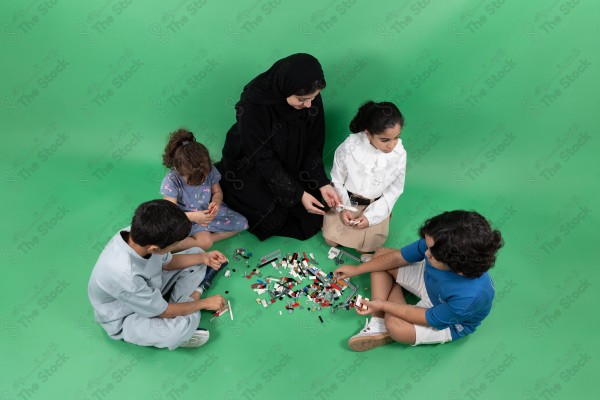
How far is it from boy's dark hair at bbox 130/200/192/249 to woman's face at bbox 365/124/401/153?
4.33 feet

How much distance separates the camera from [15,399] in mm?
2455

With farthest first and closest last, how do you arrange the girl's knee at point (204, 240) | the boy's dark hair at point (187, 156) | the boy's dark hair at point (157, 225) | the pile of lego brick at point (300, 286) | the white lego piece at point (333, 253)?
the white lego piece at point (333, 253) < the girl's knee at point (204, 240) < the pile of lego brick at point (300, 286) < the boy's dark hair at point (187, 156) < the boy's dark hair at point (157, 225)

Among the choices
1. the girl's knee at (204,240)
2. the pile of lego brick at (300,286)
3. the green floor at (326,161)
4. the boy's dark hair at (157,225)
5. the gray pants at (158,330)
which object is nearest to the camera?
the boy's dark hair at (157,225)

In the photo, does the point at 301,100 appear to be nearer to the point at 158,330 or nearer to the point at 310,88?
the point at 310,88

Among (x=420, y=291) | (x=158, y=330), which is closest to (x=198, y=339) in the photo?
(x=158, y=330)

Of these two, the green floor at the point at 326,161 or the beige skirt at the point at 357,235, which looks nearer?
the green floor at the point at 326,161

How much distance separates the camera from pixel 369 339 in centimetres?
262

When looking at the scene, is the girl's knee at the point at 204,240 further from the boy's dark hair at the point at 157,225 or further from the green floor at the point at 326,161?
the boy's dark hair at the point at 157,225

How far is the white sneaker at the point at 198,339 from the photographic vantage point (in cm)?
260

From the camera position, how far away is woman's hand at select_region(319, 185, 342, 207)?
3139 millimetres

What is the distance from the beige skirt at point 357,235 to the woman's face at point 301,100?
86 centimetres

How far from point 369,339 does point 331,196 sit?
101 cm

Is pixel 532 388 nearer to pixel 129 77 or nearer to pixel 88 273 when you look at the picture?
pixel 88 273

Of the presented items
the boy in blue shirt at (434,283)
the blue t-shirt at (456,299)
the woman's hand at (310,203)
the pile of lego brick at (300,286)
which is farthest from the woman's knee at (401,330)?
the woman's hand at (310,203)
